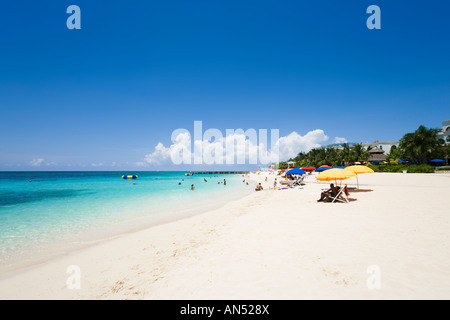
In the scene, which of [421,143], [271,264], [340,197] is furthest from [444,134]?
[271,264]

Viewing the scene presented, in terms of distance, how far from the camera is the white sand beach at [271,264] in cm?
366

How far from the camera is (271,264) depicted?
460 centimetres

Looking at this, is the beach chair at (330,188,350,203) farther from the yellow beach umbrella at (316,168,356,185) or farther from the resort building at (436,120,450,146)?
the resort building at (436,120,450,146)

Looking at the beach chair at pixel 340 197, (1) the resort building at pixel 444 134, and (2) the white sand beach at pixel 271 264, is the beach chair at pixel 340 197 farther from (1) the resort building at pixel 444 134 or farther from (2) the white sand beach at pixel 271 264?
(1) the resort building at pixel 444 134

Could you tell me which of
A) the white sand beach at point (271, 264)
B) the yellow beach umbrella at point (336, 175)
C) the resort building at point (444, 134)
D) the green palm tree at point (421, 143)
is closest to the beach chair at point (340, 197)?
the yellow beach umbrella at point (336, 175)

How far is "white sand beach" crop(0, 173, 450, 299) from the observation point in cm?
366

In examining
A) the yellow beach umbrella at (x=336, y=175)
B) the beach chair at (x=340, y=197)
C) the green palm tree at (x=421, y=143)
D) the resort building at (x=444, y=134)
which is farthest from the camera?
the resort building at (x=444, y=134)

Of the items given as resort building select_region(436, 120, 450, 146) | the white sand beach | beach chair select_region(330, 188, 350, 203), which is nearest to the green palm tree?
resort building select_region(436, 120, 450, 146)

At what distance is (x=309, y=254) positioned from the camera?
16.4 ft

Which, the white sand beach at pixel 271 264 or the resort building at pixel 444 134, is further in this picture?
the resort building at pixel 444 134

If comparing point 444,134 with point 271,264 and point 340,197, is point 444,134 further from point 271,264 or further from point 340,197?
point 271,264

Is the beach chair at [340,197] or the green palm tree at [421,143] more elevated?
the green palm tree at [421,143]
